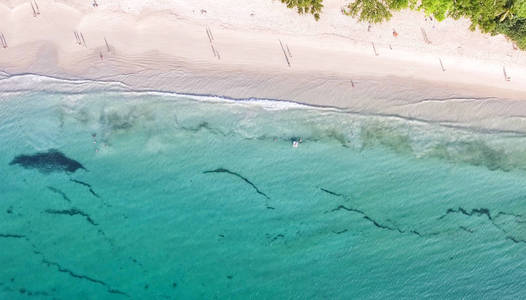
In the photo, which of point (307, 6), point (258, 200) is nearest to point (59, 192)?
point (258, 200)

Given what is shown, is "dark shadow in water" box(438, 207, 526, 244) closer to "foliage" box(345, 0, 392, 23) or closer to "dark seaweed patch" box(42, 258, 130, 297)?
"foliage" box(345, 0, 392, 23)

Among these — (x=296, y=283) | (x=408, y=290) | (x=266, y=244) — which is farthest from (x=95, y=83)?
(x=408, y=290)

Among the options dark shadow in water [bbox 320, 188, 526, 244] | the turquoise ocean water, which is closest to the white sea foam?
the turquoise ocean water

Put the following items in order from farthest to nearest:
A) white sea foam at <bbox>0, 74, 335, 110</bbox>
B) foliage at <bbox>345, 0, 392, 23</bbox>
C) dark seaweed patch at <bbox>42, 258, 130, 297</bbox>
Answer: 1. dark seaweed patch at <bbox>42, 258, 130, 297</bbox>
2. white sea foam at <bbox>0, 74, 335, 110</bbox>
3. foliage at <bbox>345, 0, 392, 23</bbox>

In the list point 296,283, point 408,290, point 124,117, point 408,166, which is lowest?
point 408,290

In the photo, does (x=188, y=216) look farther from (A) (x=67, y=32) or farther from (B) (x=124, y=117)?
(A) (x=67, y=32)

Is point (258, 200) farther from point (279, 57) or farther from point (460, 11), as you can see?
point (460, 11)
